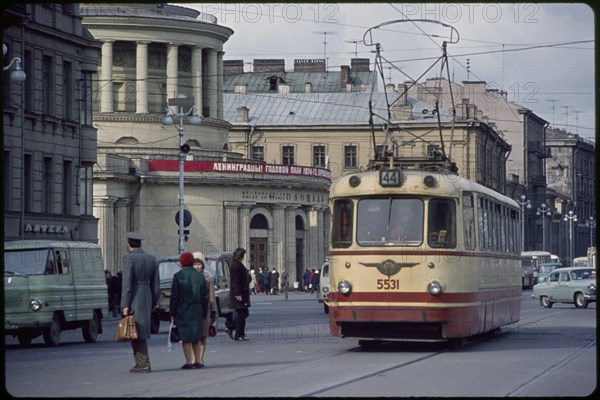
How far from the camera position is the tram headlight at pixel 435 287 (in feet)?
78.3

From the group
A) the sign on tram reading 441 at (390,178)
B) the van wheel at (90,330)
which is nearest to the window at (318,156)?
the van wheel at (90,330)

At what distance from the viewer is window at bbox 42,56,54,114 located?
54.8 meters

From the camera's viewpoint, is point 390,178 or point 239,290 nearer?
point 390,178

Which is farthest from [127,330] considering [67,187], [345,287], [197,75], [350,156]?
[350,156]

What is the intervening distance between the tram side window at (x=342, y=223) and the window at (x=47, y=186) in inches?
1222

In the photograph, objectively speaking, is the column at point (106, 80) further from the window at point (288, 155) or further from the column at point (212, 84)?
the window at point (288, 155)

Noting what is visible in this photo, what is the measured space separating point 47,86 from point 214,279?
20.3m

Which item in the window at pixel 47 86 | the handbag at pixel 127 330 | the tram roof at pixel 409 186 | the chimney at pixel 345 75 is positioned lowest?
the handbag at pixel 127 330

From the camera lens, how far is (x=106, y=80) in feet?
314

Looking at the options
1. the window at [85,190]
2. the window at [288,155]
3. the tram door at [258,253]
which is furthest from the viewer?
the window at [288,155]

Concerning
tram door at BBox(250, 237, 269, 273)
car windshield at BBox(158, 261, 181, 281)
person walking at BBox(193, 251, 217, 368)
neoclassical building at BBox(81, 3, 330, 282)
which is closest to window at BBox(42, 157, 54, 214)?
car windshield at BBox(158, 261, 181, 281)

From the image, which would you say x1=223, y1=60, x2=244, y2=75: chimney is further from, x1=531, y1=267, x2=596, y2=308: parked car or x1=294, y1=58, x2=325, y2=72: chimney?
x1=531, y1=267, x2=596, y2=308: parked car

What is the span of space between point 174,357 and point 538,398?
964 cm

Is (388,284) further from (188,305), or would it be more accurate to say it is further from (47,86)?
(47,86)
